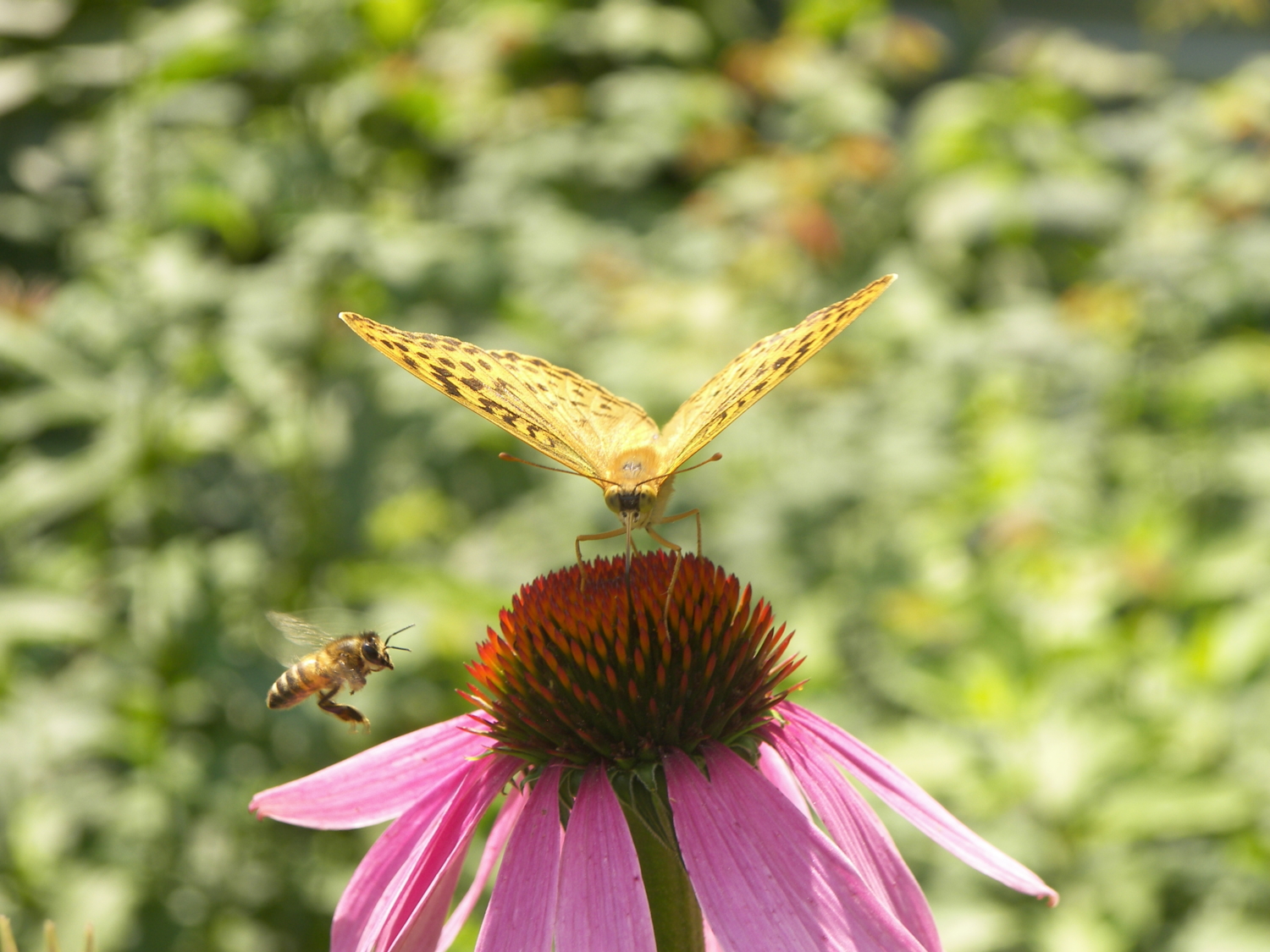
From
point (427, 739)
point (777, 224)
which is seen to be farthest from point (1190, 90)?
point (427, 739)

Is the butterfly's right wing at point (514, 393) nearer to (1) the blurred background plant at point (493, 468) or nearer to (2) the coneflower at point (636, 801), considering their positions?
(2) the coneflower at point (636, 801)

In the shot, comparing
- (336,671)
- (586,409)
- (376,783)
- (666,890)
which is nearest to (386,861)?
(376,783)

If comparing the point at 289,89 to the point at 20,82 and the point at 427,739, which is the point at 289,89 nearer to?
the point at 20,82

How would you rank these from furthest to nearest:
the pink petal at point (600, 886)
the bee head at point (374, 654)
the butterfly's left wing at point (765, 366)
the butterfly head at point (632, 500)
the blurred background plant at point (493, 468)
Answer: the blurred background plant at point (493, 468)
the bee head at point (374, 654)
the butterfly head at point (632, 500)
the butterfly's left wing at point (765, 366)
the pink petal at point (600, 886)

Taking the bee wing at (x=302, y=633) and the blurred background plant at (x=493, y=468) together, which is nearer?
Result: the bee wing at (x=302, y=633)

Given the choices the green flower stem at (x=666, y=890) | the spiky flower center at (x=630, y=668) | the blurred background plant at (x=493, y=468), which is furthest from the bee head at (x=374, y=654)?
the blurred background plant at (x=493, y=468)
